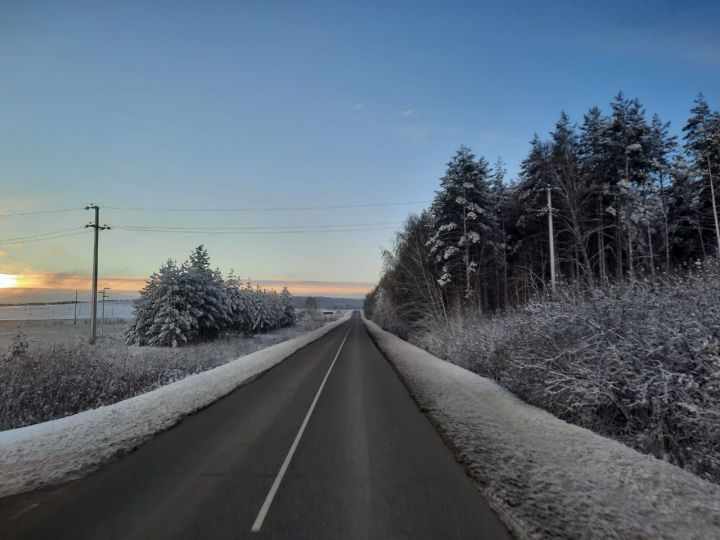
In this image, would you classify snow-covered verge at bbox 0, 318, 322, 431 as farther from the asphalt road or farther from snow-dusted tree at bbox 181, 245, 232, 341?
snow-dusted tree at bbox 181, 245, 232, 341

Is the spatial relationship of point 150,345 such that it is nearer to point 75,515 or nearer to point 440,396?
point 440,396

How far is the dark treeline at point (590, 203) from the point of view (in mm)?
33812

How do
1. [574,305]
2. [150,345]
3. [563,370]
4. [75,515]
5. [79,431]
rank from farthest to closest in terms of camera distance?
[150,345], [574,305], [563,370], [79,431], [75,515]

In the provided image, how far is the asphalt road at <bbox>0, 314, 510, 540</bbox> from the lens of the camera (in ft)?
14.3

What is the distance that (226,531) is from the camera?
168 inches

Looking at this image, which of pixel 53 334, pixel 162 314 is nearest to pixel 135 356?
pixel 162 314

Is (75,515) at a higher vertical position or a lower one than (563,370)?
lower

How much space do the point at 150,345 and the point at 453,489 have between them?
34172 mm

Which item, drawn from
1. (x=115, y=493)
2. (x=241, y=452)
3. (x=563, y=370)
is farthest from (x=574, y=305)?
(x=115, y=493)

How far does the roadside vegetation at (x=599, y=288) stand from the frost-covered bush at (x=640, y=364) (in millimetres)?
29

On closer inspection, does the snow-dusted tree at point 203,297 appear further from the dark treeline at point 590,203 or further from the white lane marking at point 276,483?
the white lane marking at point 276,483

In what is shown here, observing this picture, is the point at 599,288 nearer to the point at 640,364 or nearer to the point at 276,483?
the point at 640,364

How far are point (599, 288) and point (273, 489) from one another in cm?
844

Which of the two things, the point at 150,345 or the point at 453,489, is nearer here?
the point at 453,489
